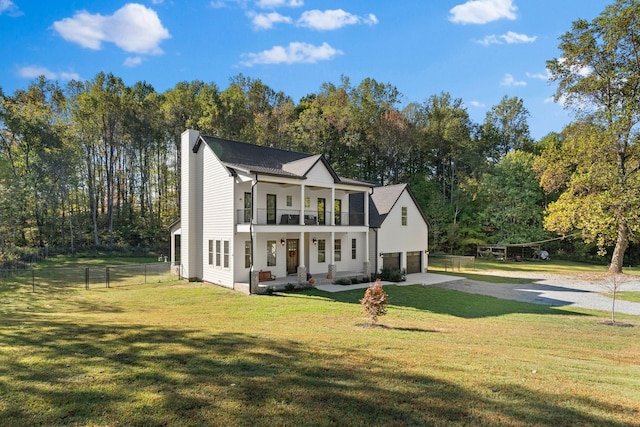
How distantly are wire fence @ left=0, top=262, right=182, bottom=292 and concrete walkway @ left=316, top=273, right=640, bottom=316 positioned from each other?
10185mm

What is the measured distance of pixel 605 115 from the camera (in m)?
23.4

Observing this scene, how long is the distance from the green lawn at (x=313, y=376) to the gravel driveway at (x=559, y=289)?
6461 millimetres

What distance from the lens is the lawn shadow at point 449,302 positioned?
1353cm

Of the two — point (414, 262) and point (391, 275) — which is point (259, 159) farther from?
point (414, 262)

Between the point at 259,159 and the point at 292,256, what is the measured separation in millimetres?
6199

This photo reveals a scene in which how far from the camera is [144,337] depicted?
652 cm

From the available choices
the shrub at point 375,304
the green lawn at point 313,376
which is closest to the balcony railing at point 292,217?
the shrub at point 375,304

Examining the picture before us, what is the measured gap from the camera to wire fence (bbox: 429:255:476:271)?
93.1ft

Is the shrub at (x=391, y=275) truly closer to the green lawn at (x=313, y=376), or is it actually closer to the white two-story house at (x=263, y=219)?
the white two-story house at (x=263, y=219)

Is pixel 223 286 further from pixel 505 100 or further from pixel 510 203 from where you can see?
pixel 505 100

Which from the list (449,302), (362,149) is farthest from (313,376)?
(362,149)

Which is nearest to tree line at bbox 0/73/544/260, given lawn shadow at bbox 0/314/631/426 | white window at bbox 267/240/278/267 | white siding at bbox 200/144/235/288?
white siding at bbox 200/144/235/288

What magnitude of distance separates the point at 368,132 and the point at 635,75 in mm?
23620

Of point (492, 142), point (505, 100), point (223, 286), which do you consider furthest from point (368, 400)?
point (505, 100)
